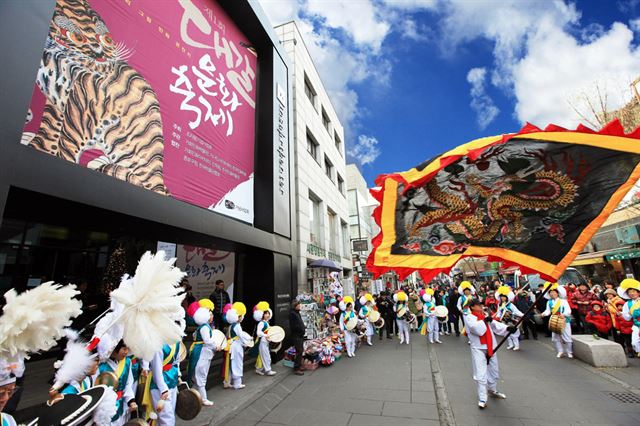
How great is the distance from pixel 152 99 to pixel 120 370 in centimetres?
535

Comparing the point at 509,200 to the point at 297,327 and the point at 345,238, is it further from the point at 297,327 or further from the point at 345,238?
the point at 345,238

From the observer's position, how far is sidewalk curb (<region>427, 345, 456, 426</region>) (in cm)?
472

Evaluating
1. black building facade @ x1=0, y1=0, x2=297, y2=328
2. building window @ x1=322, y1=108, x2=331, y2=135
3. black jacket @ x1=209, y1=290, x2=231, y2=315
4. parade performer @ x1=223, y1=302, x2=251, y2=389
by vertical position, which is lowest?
parade performer @ x1=223, y1=302, x2=251, y2=389

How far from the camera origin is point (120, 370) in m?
3.67

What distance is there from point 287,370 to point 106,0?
9.19 metres

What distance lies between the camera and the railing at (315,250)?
13745mm

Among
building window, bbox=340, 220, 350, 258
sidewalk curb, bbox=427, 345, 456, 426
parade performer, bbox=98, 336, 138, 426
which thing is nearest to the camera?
parade performer, bbox=98, 336, 138, 426

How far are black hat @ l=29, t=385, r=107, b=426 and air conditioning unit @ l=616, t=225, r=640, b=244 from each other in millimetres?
25396

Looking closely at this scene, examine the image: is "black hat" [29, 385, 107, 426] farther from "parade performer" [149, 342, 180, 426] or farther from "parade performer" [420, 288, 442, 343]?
"parade performer" [420, 288, 442, 343]

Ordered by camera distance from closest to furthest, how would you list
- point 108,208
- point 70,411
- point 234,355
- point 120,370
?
point 70,411, point 120,370, point 108,208, point 234,355

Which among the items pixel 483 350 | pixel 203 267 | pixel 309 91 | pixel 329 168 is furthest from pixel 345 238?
pixel 483 350

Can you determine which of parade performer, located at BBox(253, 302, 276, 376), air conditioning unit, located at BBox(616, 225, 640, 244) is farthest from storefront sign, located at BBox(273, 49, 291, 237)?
air conditioning unit, located at BBox(616, 225, 640, 244)

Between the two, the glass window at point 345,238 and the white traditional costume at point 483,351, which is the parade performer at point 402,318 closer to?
the white traditional costume at point 483,351

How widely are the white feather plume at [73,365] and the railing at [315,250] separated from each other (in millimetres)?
10996
